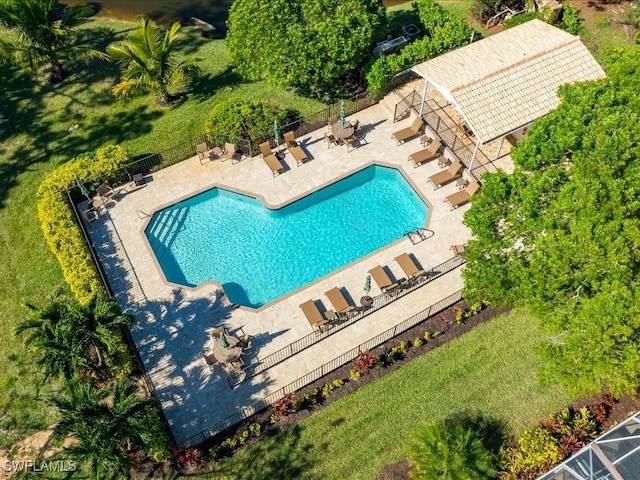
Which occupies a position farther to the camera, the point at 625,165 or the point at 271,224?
the point at 271,224

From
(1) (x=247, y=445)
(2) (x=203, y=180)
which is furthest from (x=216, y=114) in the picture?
(1) (x=247, y=445)

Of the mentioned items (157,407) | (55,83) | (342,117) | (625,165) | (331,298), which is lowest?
(625,165)

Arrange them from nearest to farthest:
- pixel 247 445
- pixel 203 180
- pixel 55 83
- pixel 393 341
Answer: pixel 247 445
pixel 393 341
pixel 203 180
pixel 55 83

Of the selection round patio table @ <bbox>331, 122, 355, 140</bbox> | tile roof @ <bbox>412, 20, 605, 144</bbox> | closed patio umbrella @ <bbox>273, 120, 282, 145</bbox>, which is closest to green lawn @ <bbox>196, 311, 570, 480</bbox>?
tile roof @ <bbox>412, 20, 605, 144</bbox>

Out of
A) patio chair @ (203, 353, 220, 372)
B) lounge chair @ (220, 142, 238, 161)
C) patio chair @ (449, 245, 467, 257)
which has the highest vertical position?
lounge chair @ (220, 142, 238, 161)

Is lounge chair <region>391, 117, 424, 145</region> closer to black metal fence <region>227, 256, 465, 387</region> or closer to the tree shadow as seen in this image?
black metal fence <region>227, 256, 465, 387</region>

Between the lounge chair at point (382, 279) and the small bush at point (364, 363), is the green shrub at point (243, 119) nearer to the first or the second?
the lounge chair at point (382, 279)

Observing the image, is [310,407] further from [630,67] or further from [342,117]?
[630,67]
